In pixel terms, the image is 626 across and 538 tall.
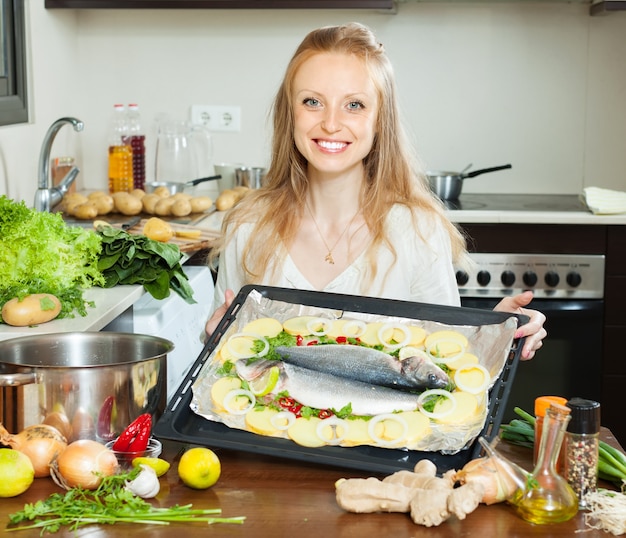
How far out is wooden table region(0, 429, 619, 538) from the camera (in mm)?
1090

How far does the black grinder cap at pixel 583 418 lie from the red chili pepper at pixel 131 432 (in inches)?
21.9

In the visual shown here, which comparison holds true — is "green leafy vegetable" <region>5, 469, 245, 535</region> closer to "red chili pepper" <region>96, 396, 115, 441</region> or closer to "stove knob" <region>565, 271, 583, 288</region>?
"red chili pepper" <region>96, 396, 115, 441</region>

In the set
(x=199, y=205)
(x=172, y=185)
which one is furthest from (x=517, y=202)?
(x=172, y=185)

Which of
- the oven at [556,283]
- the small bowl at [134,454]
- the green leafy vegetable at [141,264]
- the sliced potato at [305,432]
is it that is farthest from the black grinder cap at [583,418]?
the oven at [556,283]

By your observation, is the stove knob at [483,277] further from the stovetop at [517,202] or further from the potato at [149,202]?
the potato at [149,202]

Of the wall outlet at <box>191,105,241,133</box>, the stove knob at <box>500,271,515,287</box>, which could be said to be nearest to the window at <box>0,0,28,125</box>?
the wall outlet at <box>191,105,241,133</box>

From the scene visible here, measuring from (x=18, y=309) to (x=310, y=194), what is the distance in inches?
26.2

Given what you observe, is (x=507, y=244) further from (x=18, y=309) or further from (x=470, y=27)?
(x=18, y=309)

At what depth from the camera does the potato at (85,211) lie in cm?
312

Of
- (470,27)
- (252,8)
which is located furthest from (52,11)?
(470,27)

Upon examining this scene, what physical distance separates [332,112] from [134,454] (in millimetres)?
889

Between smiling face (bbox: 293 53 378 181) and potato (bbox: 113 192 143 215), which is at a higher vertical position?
smiling face (bbox: 293 53 378 181)

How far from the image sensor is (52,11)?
3535 millimetres

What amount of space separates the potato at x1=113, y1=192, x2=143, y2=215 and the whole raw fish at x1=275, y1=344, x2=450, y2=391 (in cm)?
192
